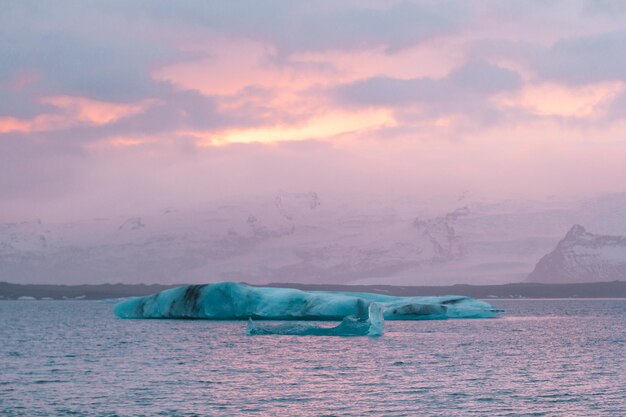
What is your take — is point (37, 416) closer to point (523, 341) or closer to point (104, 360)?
point (104, 360)

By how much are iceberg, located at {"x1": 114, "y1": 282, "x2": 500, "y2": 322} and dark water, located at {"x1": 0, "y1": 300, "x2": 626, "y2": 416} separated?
8847mm

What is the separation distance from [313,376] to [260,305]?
38343mm

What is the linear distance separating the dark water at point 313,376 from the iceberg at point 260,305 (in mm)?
8847

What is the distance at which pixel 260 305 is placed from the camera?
74750mm

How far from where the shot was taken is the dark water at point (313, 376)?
2834cm

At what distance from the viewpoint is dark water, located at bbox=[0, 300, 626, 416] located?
28344 mm

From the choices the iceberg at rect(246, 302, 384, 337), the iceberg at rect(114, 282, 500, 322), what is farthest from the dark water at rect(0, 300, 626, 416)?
the iceberg at rect(114, 282, 500, 322)

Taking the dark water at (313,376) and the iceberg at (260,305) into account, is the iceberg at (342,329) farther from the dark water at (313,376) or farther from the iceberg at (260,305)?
the iceberg at (260,305)

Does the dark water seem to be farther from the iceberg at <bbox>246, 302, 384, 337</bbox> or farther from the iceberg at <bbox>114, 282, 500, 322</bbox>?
the iceberg at <bbox>114, 282, 500, 322</bbox>

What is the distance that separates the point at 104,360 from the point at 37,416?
18095mm

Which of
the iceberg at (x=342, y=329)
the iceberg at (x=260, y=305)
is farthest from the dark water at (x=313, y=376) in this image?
the iceberg at (x=260, y=305)

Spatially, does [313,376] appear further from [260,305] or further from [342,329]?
[260,305]

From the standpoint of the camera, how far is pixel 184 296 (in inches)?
3071

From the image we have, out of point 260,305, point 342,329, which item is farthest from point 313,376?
point 260,305
